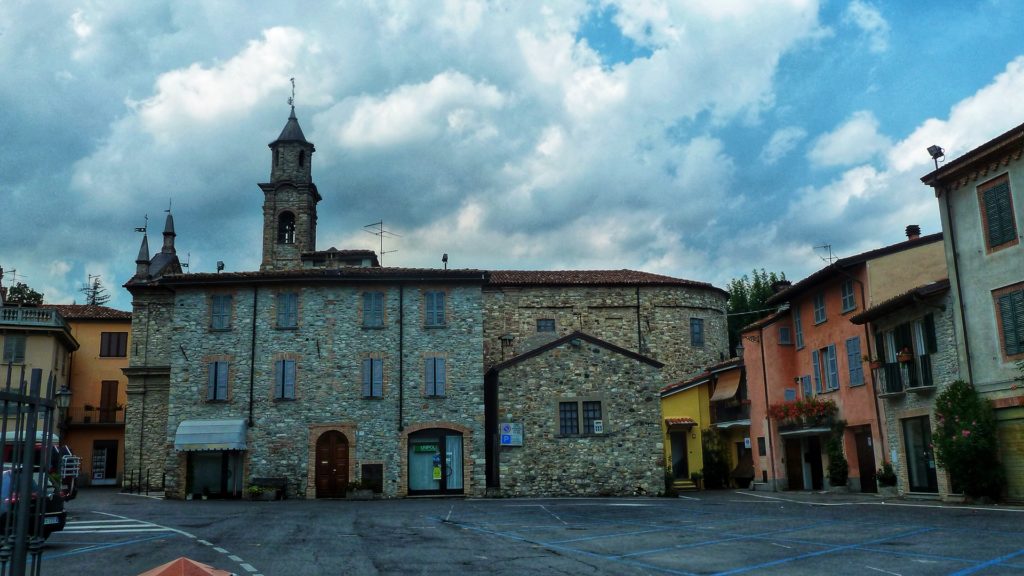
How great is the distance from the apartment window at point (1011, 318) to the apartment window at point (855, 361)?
690cm

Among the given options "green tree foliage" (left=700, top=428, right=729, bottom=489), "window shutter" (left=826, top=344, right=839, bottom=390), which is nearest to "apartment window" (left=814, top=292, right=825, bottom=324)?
"window shutter" (left=826, top=344, right=839, bottom=390)

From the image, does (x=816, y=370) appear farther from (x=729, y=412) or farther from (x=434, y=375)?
(x=434, y=375)

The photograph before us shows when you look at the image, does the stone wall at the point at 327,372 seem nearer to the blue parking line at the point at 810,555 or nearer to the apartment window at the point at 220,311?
the apartment window at the point at 220,311

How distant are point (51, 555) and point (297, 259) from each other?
3194cm

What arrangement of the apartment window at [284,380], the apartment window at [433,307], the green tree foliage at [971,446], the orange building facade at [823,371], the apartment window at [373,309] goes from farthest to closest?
the apartment window at [433,307] < the apartment window at [373,309] < the apartment window at [284,380] < the orange building facade at [823,371] < the green tree foliage at [971,446]

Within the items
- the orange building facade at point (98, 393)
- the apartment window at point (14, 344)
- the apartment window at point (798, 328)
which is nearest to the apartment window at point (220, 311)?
the apartment window at point (14, 344)

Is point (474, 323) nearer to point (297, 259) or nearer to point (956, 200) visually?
point (297, 259)

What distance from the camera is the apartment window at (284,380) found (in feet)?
111

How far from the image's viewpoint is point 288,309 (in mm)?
34750

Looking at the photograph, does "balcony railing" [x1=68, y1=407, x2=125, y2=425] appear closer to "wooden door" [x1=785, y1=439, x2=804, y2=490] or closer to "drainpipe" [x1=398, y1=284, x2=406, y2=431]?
"drainpipe" [x1=398, y1=284, x2=406, y2=431]

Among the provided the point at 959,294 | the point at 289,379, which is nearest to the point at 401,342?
the point at 289,379

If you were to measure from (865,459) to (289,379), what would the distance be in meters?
22.4

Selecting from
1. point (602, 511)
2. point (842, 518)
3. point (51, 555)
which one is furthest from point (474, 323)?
point (51, 555)

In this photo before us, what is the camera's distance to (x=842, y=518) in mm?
19688
